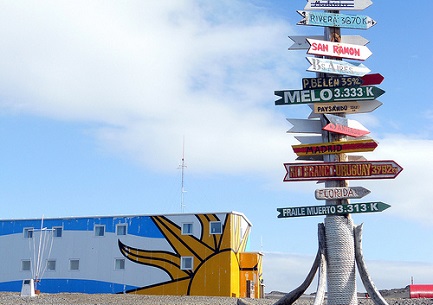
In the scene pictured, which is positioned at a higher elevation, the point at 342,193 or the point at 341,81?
the point at 341,81

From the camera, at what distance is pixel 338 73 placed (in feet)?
58.4

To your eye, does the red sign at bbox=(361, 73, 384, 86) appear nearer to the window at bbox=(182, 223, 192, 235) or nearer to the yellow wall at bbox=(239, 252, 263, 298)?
the window at bbox=(182, 223, 192, 235)

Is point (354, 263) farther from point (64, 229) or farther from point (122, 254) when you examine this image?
point (64, 229)

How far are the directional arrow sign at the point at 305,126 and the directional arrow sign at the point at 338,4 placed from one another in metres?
3.02

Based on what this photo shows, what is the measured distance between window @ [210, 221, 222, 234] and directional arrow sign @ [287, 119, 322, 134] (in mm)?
20436

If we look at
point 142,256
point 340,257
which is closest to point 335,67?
point 340,257

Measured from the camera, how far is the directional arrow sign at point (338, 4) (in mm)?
17984

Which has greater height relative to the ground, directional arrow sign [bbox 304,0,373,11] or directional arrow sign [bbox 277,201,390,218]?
directional arrow sign [bbox 304,0,373,11]

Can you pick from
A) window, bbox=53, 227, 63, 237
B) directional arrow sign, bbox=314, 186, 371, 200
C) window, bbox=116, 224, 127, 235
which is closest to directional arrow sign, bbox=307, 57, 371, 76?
directional arrow sign, bbox=314, 186, 371, 200

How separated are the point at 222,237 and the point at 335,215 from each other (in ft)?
67.2

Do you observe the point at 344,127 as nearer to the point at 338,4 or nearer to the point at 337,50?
the point at 337,50

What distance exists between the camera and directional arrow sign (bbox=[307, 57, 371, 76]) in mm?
17578

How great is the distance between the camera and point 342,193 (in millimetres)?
17266

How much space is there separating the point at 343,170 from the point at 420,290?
19.7m
